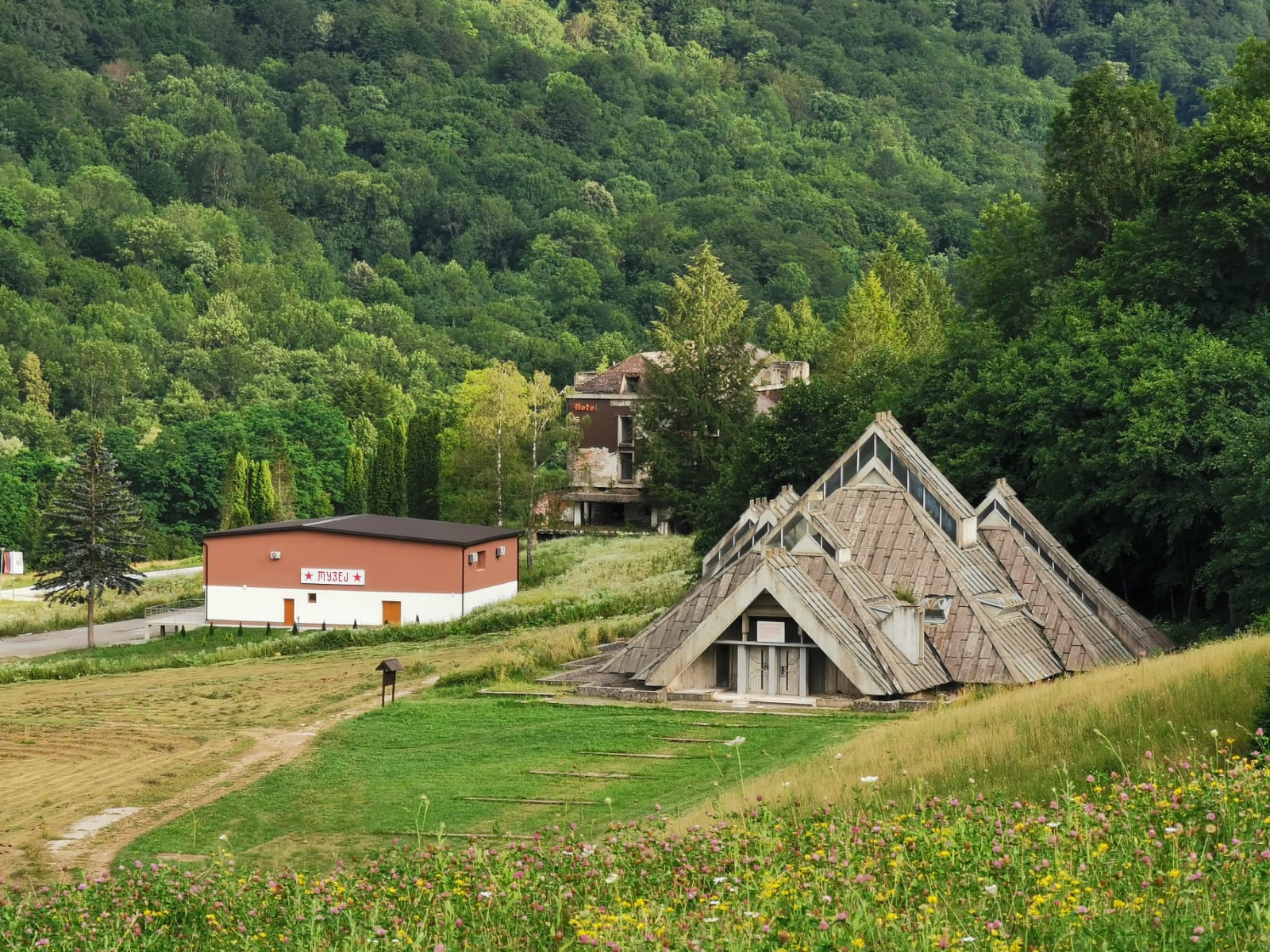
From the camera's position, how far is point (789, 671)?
36969mm

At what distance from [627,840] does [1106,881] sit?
5.19 meters

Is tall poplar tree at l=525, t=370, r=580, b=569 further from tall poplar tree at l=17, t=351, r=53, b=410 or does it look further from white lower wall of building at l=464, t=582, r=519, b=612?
tall poplar tree at l=17, t=351, r=53, b=410

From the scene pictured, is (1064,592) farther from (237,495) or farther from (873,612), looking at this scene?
(237,495)

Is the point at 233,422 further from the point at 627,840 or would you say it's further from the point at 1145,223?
the point at 627,840

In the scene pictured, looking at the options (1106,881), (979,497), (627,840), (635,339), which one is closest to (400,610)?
(979,497)

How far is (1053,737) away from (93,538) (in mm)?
58275

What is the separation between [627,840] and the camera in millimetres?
17781

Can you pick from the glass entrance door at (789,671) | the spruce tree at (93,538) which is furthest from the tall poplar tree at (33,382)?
the glass entrance door at (789,671)

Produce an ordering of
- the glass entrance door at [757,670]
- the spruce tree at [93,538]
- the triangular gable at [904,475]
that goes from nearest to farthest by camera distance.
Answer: the glass entrance door at [757,670] → the triangular gable at [904,475] → the spruce tree at [93,538]

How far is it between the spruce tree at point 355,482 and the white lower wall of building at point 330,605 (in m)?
37.1

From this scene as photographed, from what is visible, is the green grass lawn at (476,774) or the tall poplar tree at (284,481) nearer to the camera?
the green grass lawn at (476,774)

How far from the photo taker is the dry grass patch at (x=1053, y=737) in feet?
69.9

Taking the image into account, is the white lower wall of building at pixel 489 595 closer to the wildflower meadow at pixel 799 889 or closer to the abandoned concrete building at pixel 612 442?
the abandoned concrete building at pixel 612 442

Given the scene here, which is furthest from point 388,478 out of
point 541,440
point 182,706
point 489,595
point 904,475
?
point 904,475
